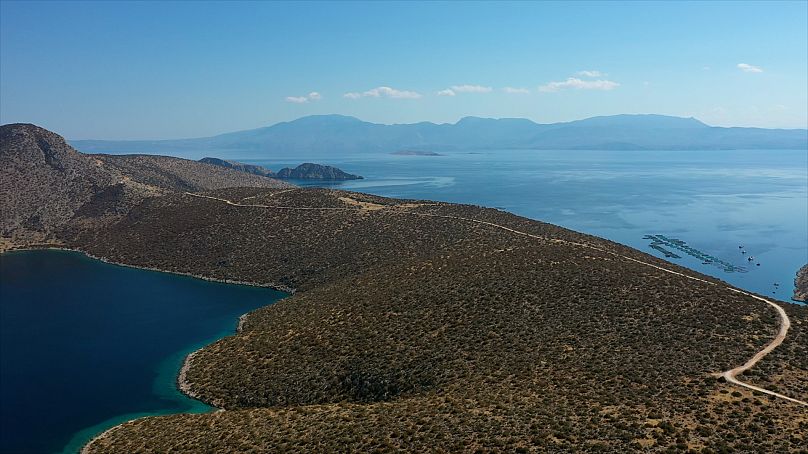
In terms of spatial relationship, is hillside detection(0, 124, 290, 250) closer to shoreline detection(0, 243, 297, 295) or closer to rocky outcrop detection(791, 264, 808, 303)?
shoreline detection(0, 243, 297, 295)

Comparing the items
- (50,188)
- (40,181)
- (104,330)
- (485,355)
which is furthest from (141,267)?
(485,355)

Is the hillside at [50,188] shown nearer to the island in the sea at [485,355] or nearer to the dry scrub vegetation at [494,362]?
the island in the sea at [485,355]

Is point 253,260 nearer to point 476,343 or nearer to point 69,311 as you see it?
point 69,311

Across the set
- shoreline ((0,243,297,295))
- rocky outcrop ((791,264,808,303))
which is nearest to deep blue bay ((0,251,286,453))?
shoreline ((0,243,297,295))

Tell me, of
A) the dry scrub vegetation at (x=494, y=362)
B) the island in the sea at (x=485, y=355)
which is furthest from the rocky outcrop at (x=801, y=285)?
the island in the sea at (x=485, y=355)

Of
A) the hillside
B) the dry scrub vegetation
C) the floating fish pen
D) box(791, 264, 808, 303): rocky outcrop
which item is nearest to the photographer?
the dry scrub vegetation

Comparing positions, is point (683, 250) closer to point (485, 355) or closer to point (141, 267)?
point (485, 355)

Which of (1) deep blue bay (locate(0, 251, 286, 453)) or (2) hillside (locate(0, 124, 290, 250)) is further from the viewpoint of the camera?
(2) hillside (locate(0, 124, 290, 250))
